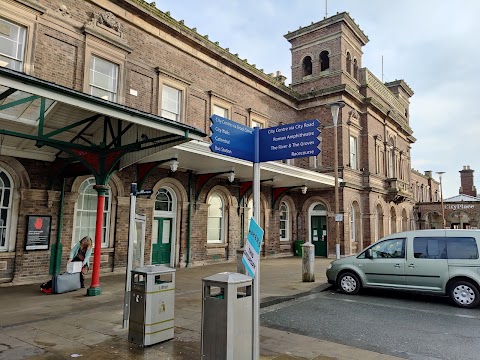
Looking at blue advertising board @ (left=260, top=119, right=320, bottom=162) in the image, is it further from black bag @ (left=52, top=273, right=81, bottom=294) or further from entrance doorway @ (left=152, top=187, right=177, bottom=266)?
entrance doorway @ (left=152, top=187, right=177, bottom=266)

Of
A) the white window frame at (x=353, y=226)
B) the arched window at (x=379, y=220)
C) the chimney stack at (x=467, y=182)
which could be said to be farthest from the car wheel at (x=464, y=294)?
the chimney stack at (x=467, y=182)

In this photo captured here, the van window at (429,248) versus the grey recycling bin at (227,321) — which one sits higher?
the van window at (429,248)

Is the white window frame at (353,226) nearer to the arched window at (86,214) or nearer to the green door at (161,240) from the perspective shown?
the green door at (161,240)

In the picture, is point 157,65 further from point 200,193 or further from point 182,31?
point 200,193

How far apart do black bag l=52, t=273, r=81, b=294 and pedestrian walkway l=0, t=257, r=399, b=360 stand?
243mm

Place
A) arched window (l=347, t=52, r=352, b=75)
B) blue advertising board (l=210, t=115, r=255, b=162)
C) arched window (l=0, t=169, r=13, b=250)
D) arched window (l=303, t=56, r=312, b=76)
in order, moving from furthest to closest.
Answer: arched window (l=303, t=56, r=312, b=76), arched window (l=347, t=52, r=352, b=75), arched window (l=0, t=169, r=13, b=250), blue advertising board (l=210, t=115, r=255, b=162)

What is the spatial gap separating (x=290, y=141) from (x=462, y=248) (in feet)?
21.4

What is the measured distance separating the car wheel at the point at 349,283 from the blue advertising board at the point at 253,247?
6436mm

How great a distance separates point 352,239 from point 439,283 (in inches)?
544

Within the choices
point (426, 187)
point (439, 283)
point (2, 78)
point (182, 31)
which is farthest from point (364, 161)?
point (426, 187)

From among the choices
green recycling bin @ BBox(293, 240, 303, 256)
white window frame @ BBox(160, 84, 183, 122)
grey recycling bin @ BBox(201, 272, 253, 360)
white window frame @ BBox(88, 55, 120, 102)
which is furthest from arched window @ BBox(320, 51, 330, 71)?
grey recycling bin @ BBox(201, 272, 253, 360)

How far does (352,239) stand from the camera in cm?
2238

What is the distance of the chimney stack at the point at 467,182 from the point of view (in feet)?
166

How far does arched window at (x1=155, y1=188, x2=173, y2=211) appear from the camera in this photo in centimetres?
1436
